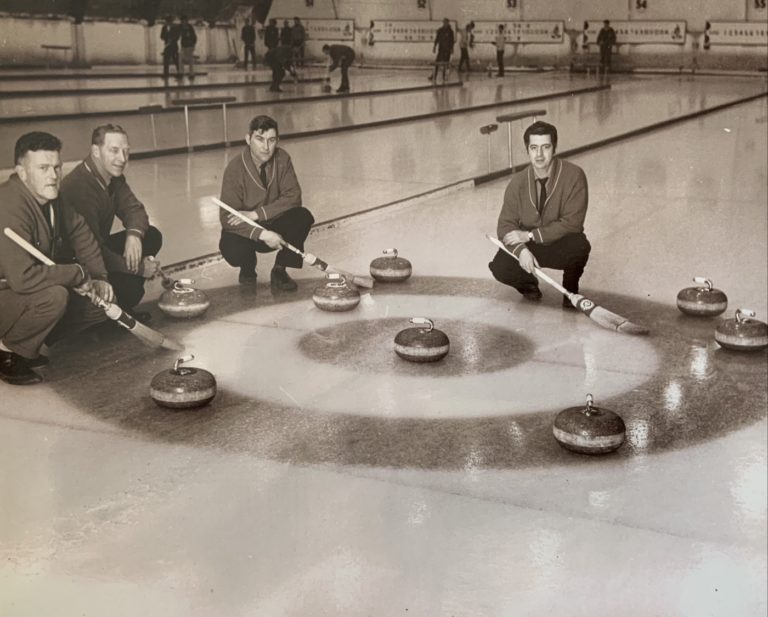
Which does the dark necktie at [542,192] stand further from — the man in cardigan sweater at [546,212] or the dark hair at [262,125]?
the dark hair at [262,125]

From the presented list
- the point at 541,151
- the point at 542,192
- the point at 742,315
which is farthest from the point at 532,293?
the point at 742,315

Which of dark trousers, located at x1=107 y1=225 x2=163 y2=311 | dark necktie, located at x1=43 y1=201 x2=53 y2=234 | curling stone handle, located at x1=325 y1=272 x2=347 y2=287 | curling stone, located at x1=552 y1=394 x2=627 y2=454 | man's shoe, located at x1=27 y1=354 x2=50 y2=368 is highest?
dark necktie, located at x1=43 y1=201 x2=53 y2=234

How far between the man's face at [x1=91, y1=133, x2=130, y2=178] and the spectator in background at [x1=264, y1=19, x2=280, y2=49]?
49.5 inches

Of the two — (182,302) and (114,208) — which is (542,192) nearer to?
(182,302)

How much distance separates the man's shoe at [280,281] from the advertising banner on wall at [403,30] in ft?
5.00

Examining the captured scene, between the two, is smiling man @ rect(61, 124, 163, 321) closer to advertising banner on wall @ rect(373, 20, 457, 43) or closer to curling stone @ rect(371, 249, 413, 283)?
curling stone @ rect(371, 249, 413, 283)

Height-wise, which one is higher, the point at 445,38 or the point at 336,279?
the point at 445,38

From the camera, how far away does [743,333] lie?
15.4 ft

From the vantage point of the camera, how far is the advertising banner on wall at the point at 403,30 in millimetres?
5158

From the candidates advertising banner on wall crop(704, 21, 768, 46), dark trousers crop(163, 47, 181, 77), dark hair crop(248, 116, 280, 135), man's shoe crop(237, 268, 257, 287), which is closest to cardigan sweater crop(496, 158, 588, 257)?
dark hair crop(248, 116, 280, 135)

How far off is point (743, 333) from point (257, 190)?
9.25 ft

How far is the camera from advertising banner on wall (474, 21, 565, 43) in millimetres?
5945

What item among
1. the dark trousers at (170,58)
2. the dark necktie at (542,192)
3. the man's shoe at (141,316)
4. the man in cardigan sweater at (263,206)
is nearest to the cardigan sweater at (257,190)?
the man in cardigan sweater at (263,206)

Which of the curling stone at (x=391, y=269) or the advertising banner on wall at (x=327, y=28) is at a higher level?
the advertising banner on wall at (x=327, y=28)
